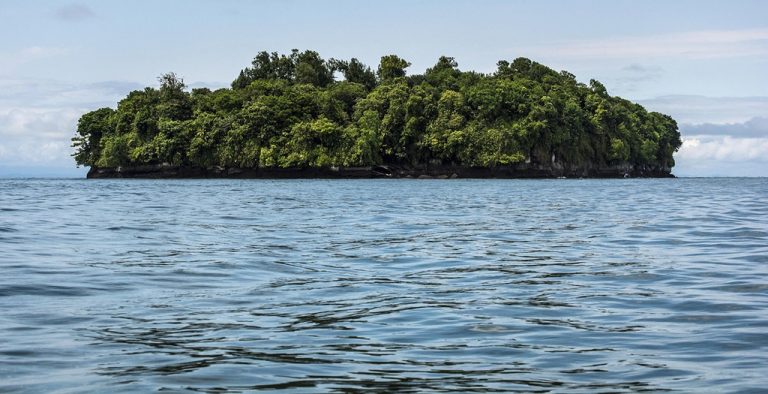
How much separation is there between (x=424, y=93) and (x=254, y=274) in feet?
351

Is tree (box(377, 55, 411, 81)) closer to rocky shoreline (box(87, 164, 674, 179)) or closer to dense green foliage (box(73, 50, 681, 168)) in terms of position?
dense green foliage (box(73, 50, 681, 168))

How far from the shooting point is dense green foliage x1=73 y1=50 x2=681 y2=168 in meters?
112

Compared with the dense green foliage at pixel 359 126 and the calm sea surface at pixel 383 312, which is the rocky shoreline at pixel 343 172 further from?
the calm sea surface at pixel 383 312

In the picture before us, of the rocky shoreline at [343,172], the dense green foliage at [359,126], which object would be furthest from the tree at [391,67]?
the rocky shoreline at [343,172]

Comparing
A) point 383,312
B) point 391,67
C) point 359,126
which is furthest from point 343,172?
point 383,312

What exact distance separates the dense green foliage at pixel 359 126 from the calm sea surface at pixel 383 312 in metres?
92.4

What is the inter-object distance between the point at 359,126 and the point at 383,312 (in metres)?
104

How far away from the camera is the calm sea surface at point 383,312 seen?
A: 22.0 ft

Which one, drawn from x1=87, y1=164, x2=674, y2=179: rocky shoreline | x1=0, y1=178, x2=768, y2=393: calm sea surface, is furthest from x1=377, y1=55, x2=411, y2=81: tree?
x1=0, y1=178, x2=768, y2=393: calm sea surface

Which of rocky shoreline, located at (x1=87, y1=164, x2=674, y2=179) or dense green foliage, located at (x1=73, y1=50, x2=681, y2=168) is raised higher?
dense green foliage, located at (x1=73, y1=50, x2=681, y2=168)

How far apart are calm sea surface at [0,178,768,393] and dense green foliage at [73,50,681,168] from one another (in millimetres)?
92351

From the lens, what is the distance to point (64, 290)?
11.0 meters

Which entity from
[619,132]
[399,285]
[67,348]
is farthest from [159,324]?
[619,132]

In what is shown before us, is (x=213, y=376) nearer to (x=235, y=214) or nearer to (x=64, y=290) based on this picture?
(x=64, y=290)
